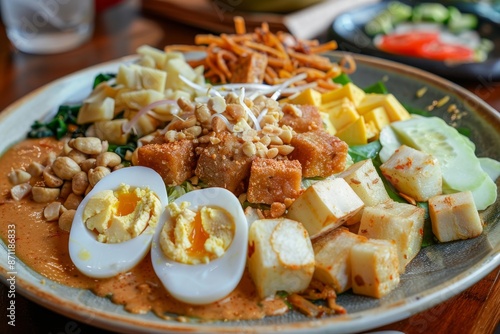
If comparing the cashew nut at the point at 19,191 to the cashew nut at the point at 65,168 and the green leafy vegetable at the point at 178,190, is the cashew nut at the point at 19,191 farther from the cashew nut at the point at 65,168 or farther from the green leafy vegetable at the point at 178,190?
the green leafy vegetable at the point at 178,190

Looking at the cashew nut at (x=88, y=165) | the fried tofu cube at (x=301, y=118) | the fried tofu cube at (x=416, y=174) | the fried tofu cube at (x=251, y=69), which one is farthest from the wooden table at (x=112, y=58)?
the fried tofu cube at (x=251, y=69)

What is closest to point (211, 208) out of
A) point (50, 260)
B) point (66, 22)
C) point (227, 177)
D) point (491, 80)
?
point (227, 177)

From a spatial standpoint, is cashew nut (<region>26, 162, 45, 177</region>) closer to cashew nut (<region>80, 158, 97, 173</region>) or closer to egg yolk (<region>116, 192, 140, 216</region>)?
cashew nut (<region>80, 158, 97, 173</region>)

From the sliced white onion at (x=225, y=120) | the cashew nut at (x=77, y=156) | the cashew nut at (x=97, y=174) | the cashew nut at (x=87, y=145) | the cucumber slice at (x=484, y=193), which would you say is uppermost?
the sliced white onion at (x=225, y=120)

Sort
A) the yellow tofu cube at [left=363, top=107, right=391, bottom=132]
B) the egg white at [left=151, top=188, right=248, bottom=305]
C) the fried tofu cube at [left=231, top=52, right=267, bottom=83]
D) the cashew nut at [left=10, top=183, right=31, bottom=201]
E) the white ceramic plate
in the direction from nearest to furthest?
the white ceramic plate
the egg white at [left=151, top=188, right=248, bottom=305]
the cashew nut at [left=10, top=183, right=31, bottom=201]
the yellow tofu cube at [left=363, top=107, right=391, bottom=132]
the fried tofu cube at [left=231, top=52, right=267, bottom=83]

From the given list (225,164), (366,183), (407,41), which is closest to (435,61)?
(407,41)

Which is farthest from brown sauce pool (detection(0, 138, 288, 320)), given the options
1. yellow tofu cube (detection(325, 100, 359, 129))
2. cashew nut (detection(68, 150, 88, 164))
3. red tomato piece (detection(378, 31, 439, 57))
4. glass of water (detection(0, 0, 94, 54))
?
red tomato piece (detection(378, 31, 439, 57))

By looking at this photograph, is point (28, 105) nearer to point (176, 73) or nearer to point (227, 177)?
point (176, 73)
